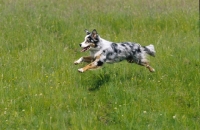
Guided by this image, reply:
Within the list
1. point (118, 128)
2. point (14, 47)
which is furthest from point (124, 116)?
point (14, 47)

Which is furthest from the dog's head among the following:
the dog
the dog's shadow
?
the dog's shadow

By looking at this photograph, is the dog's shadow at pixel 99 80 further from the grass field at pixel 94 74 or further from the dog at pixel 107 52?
the dog at pixel 107 52

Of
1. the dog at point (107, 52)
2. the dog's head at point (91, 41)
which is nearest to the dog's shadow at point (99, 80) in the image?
the dog at point (107, 52)

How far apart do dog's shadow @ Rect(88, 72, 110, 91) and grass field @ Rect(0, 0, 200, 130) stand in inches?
0.8

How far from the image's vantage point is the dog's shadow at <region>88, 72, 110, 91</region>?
771 cm

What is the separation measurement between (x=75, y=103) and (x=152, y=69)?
6.74 ft

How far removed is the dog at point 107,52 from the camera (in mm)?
7660

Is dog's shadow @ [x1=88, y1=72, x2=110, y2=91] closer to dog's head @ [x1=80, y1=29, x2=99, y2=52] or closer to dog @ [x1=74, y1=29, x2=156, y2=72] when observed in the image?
dog @ [x1=74, y1=29, x2=156, y2=72]

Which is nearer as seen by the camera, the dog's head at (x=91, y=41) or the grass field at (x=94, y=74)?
the grass field at (x=94, y=74)

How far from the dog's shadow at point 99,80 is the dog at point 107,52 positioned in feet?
0.88

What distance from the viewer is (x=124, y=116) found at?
6.57m

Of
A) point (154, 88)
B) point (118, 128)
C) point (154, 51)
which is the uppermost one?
point (154, 51)

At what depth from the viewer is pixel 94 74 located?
802 cm

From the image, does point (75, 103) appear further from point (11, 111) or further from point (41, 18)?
point (41, 18)
